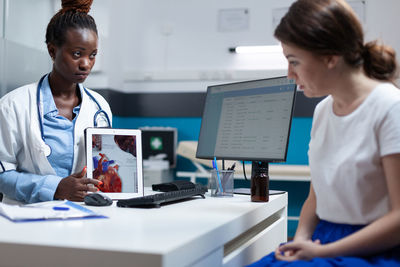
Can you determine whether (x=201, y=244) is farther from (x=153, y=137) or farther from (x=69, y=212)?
(x=153, y=137)

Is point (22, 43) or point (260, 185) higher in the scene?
point (22, 43)

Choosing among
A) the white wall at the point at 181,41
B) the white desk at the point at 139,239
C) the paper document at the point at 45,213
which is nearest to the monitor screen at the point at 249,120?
the white desk at the point at 139,239

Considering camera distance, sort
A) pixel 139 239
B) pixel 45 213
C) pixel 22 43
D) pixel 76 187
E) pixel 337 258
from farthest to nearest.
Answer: pixel 22 43
pixel 76 187
pixel 45 213
pixel 337 258
pixel 139 239

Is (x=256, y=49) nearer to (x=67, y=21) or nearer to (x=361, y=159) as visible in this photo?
(x=67, y=21)

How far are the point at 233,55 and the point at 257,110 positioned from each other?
3.36 meters

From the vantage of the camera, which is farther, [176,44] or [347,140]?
[176,44]

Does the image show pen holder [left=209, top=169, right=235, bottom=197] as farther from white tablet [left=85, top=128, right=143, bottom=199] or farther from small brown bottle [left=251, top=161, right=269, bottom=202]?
white tablet [left=85, top=128, right=143, bottom=199]

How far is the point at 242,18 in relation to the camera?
188 inches

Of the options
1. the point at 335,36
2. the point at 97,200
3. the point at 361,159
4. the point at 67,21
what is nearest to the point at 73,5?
the point at 67,21

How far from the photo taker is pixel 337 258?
0.89 meters

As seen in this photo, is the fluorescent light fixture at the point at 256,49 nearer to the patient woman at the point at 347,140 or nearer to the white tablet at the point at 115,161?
the white tablet at the point at 115,161

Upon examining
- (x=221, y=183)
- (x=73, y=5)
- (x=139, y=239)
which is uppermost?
(x=73, y=5)

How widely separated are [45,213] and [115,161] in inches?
17.4

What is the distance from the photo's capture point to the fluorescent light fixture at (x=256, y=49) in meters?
4.62
